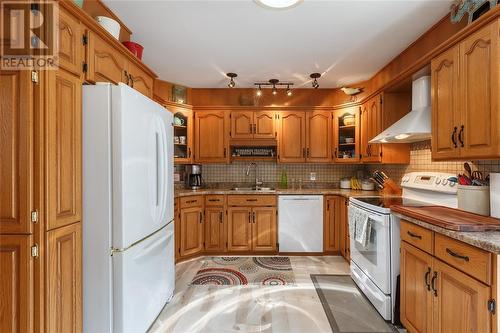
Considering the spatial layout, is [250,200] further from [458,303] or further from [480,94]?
[480,94]

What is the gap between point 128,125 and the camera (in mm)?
1483

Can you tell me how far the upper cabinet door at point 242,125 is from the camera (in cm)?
357

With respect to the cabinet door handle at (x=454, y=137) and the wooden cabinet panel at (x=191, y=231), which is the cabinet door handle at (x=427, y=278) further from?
the wooden cabinet panel at (x=191, y=231)

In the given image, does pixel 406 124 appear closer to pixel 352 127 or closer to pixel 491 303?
pixel 352 127

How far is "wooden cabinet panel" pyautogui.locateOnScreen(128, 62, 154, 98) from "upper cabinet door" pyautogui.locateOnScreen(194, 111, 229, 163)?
136cm

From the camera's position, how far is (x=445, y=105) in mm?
1737

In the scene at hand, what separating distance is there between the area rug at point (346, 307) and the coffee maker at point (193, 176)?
6.89ft

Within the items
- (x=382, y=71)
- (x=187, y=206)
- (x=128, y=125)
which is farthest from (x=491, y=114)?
(x=187, y=206)

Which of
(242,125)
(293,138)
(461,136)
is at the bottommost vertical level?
(461,136)

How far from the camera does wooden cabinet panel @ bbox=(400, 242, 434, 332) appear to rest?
150 cm

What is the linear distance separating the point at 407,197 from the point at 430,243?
1263 millimetres

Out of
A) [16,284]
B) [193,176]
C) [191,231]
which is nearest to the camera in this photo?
[16,284]

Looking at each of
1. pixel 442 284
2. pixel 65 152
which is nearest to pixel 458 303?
pixel 442 284

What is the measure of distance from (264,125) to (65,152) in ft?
8.74
